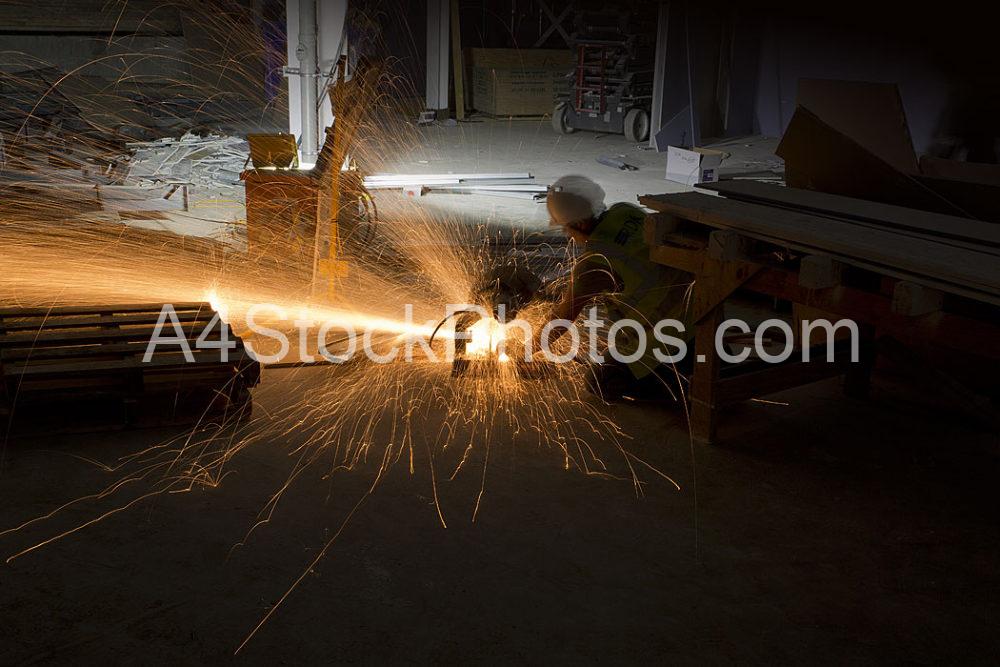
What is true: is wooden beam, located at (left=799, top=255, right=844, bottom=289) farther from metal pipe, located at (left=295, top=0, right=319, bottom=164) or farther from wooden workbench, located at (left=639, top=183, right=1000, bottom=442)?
metal pipe, located at (left=295, top=0, right=319, bottom=164)

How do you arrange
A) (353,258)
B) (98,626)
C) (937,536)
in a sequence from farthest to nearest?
(353,258) → (937,536) → (98,626)

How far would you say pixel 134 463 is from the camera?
13.7ft

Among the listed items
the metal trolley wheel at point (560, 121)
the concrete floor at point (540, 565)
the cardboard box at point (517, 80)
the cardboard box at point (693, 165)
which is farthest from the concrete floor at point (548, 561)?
the cardboard box at point (517, 80)

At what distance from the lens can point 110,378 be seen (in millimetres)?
4457

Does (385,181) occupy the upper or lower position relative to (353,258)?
upper

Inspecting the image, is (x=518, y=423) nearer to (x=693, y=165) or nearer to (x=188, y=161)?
(x=188, y=161)

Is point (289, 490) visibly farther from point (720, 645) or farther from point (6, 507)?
point (720, 645)

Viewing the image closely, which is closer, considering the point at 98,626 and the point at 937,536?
the point at 98,626

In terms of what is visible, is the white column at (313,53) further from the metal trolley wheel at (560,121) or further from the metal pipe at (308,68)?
the metal trolley wheel at (560,121)

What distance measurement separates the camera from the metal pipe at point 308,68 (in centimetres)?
902

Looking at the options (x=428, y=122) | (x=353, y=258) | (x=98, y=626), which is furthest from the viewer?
(x=428, y=122)

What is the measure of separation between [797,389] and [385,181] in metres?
6.40

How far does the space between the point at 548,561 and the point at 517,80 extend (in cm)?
1535

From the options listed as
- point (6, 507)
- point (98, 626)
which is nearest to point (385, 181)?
point (6, 507)
